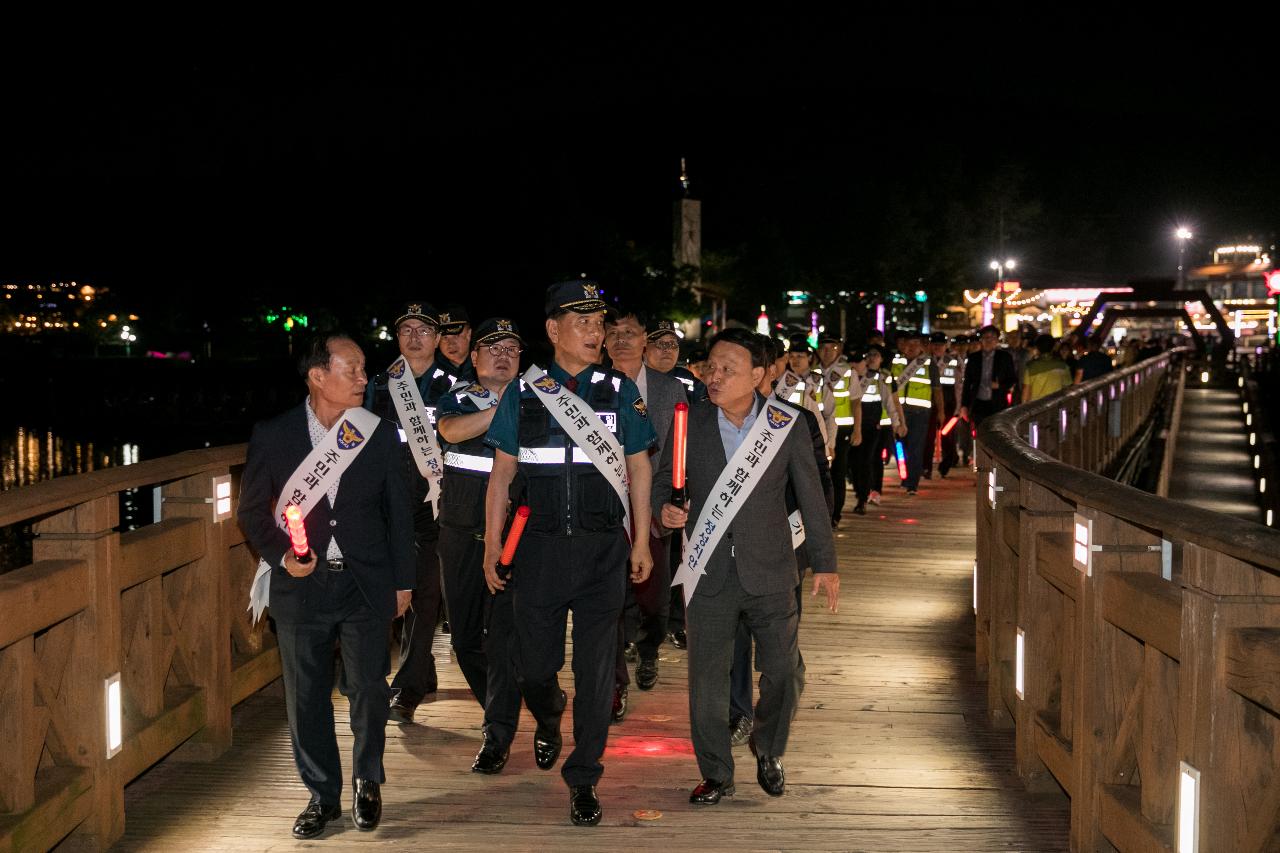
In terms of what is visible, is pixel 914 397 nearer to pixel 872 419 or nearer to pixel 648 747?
pixel 872 419

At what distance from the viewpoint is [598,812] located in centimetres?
552

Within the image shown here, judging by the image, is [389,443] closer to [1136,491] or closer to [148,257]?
[1136,491]

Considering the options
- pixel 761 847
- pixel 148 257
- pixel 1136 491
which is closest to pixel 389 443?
pixel 761 847

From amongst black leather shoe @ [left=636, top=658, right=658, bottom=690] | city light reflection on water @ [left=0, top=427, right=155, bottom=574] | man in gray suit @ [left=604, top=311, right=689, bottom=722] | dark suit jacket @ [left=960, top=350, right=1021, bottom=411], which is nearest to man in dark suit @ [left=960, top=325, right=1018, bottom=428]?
dark suit jacket @ [left=960, top=350, right=1021, bottom=411]

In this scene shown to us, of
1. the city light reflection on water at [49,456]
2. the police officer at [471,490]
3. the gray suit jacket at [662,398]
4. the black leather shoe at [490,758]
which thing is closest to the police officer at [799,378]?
the gray suit jacket at [662,398]

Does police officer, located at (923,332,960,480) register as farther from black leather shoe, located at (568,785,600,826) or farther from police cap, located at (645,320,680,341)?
black leather shoe, located at (568,785,600,826)

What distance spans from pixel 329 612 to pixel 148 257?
58.8 m

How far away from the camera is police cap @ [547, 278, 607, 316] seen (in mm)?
5676

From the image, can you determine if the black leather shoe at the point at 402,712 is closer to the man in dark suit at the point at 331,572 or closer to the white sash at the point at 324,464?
the man in dark suit at the point at 331,572

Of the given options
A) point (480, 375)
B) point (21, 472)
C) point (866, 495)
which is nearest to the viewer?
point (480, 375)

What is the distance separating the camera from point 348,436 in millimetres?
5305

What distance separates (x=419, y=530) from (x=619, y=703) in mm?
1395

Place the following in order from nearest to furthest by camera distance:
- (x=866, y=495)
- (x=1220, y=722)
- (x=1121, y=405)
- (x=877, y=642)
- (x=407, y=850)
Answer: (x=1220, y=722) → (x=407, y=850) → (x=877, y=642) → (x=866, y=495) → (x=1121, y=405)

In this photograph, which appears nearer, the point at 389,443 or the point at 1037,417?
the point at 389,443
